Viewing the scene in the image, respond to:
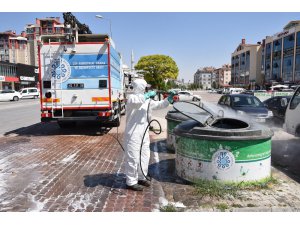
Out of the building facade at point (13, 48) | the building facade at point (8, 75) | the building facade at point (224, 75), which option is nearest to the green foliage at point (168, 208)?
the building facade at point (8, 75)

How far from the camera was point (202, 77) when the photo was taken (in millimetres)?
192500

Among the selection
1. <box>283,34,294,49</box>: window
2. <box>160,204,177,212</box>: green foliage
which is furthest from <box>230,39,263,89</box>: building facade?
<box>160,204,177,212</box>: green foliage

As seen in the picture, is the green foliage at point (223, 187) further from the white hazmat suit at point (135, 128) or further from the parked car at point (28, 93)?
the parked car at point (28, 93)

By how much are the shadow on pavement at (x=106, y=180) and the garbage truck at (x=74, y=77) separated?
424cm

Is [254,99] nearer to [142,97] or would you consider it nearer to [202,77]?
[142,97]

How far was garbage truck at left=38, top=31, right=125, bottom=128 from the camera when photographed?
367 inches

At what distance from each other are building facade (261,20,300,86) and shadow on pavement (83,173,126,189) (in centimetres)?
5819

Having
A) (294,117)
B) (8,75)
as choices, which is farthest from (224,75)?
(294,117)

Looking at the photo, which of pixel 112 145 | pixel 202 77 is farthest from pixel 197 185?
pixel 202 77

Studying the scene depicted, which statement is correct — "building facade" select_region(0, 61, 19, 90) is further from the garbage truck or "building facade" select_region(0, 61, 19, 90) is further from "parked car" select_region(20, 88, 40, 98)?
the garbage truck

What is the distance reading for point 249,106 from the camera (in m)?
11.6

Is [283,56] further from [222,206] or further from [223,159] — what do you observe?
[222,206]

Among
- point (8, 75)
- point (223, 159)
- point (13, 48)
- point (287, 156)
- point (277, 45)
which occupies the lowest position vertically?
point (287, 156)

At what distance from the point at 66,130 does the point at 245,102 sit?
722cm
